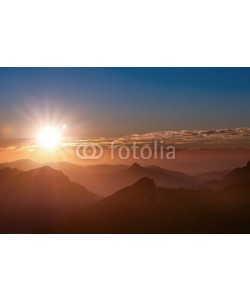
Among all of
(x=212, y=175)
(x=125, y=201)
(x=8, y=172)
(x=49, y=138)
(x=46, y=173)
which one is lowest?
(x=8, y=172)

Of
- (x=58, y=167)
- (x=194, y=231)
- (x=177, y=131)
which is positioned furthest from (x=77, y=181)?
(x=194, y=231)

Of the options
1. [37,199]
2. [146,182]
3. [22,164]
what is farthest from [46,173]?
[146,182]

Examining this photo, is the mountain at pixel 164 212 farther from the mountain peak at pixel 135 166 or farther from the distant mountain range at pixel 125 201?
the mountain peak at pixel 135 166

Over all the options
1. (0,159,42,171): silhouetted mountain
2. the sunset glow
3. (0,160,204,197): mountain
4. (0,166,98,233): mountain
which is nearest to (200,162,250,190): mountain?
(0,160,204,197): mountain

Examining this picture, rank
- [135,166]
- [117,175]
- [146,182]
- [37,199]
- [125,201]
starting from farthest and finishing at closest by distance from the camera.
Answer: [37,199], [125,201], [146,182], [117,175], [135,166]

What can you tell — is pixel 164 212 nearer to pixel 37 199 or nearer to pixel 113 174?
pixel 113 174

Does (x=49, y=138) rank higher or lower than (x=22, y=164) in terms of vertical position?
higher

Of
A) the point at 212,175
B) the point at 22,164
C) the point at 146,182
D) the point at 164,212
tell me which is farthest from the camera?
the point at 164,212
